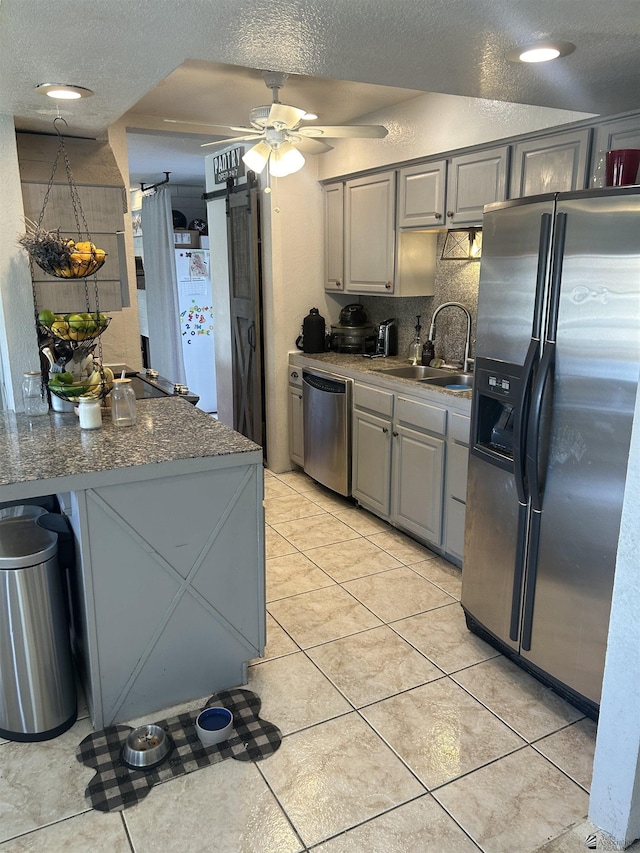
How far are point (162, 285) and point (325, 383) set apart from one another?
3.55m

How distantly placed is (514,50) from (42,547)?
218 centimetres

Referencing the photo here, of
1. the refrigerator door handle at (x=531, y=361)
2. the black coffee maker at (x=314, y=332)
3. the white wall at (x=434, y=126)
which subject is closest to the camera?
the refrigerator door handle at (x=531, y=361)

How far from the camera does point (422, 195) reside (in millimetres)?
3734

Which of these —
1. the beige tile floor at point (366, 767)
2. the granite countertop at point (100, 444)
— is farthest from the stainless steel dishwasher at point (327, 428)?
the granite countertop at point (100, 444)

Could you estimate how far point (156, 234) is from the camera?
7.17 meters

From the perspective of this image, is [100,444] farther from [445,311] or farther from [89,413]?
[445,311]

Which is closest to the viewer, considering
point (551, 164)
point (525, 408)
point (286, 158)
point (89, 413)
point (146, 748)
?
point (146, 748)

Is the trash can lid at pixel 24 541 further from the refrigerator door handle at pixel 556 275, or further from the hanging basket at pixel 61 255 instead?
the refrigerator door handle at pixel 556 275

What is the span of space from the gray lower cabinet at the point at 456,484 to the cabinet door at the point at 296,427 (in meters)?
1.61

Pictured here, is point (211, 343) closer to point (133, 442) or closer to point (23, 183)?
point (23, 183)

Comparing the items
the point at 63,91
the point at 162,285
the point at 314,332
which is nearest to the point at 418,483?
the point at 314,332

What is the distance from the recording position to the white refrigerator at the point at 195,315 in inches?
267

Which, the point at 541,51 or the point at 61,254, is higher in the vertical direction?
the point at 541,51

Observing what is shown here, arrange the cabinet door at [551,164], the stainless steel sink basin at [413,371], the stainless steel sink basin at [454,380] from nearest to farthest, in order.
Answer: the cabinet door at [551,164] → the stainless steel sink basin at [454,380] → the stainless steel sink basin at [413,371]
